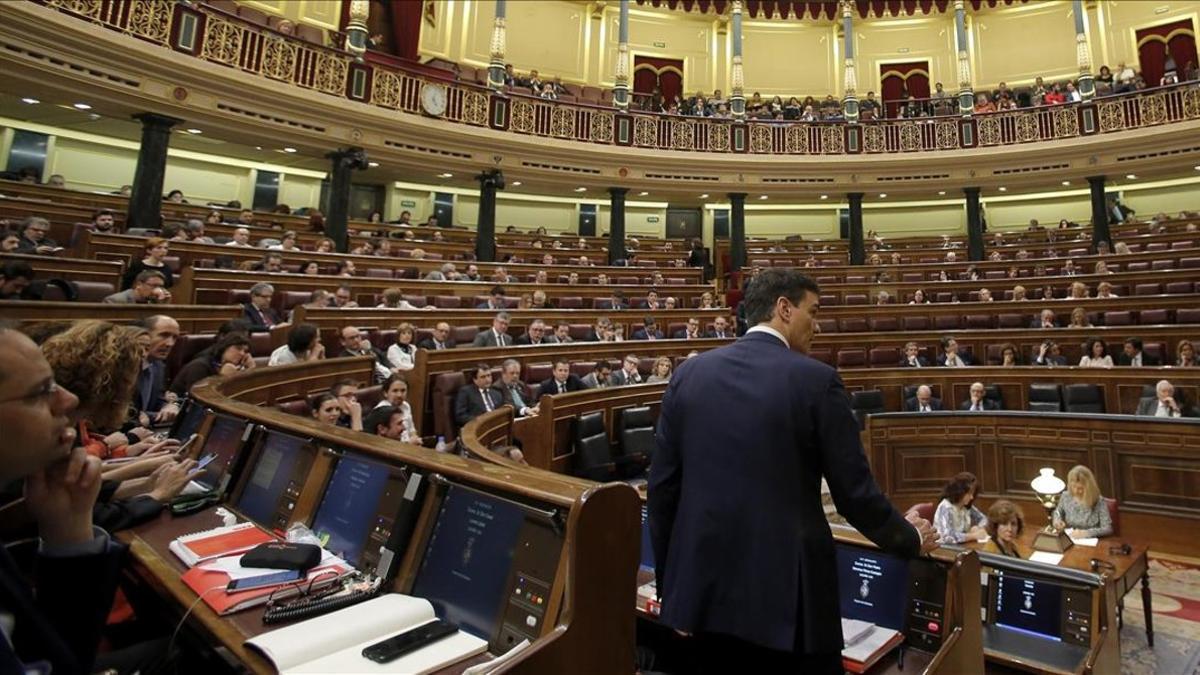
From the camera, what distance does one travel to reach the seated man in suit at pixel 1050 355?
621cm

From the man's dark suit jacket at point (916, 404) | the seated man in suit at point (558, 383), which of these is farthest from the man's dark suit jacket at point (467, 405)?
the man's dark suit jacket at point (916, 404)

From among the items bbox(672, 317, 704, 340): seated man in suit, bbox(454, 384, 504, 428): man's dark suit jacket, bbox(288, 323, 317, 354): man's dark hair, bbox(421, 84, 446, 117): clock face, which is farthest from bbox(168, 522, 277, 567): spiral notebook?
bbox(421, 84, 446, 117): clock face

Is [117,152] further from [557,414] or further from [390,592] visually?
[390,592]

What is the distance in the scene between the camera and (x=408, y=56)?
464 inches

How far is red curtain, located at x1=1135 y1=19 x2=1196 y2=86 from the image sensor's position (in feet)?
41.7

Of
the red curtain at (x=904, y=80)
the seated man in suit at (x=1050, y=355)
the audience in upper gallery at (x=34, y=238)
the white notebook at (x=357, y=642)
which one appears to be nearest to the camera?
the white notebook at (x=357, y=642)

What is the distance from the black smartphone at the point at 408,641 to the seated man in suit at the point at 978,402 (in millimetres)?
5840

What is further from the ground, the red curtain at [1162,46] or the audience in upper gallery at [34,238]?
the red curtain at [1162,46]

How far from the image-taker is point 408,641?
39.4 inches

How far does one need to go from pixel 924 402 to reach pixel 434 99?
7.85 metres

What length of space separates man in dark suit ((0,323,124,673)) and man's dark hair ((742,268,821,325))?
1.24 metres

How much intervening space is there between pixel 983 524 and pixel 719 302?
6.22 m

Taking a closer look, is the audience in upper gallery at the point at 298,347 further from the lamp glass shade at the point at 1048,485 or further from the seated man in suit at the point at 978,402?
the seated man in suit at the point at 978,402

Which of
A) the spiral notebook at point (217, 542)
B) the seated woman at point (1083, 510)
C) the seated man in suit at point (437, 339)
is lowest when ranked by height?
the seated woman at point (1083, 510)
